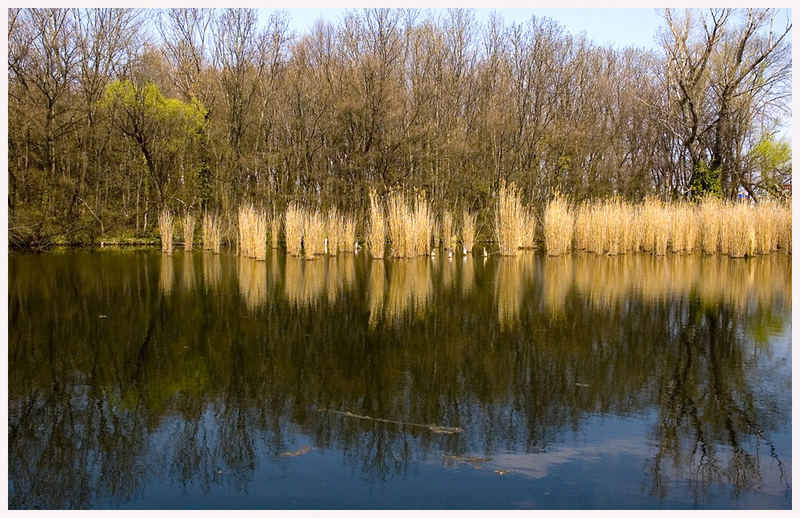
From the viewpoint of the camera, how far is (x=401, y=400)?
495 centimetres

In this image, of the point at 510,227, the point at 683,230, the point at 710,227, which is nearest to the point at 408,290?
the point at 510,227

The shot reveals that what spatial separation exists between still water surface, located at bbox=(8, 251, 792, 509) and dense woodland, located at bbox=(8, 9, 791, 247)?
13149 mm

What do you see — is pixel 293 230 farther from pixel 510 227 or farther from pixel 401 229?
pixel 510 227

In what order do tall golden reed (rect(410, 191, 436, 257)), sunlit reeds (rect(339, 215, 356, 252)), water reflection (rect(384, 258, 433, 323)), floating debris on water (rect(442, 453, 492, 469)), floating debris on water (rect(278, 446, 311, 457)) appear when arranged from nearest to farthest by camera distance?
floating debris on water (rect(442, 453, 492, 469)) < floating debris on water (rect(278, 446, 311, 457)) < water reflection (rect(384, 258, 433, 323)) < tall golden reed (rect(410, 191, 436, 257)) < sunlit reeds (rect(339, 215, 356, 252))

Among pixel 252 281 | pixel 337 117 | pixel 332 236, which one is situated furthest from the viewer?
pixel 337 117

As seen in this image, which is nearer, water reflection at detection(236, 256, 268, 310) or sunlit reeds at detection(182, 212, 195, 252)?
water reflection at detection(236, 256, 268, 310)

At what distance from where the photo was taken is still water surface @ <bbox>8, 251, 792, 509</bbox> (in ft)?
11.8

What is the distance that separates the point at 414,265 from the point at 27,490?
11.1 m

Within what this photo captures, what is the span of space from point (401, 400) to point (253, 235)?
38.9ft

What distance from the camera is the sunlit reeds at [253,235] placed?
15.7 m

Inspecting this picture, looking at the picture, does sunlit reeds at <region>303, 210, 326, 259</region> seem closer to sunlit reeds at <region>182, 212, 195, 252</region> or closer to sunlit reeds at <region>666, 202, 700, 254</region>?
sunlit reeds at <region>182, 212, 195, 252</region>

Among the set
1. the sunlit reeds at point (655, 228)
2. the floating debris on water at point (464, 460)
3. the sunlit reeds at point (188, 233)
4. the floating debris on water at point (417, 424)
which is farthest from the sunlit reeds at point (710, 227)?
the floating debris on water at point (464, 460)

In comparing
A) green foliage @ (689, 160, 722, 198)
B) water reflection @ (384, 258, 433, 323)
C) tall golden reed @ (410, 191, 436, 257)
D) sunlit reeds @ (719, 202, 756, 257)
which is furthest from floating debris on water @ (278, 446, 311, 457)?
green foliage @ (689, 160, 722, 198)

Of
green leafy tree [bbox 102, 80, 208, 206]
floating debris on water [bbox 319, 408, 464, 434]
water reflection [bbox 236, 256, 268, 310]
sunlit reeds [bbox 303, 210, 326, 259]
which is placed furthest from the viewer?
green leafy tree [bbox 102, 80, 208, 206]
